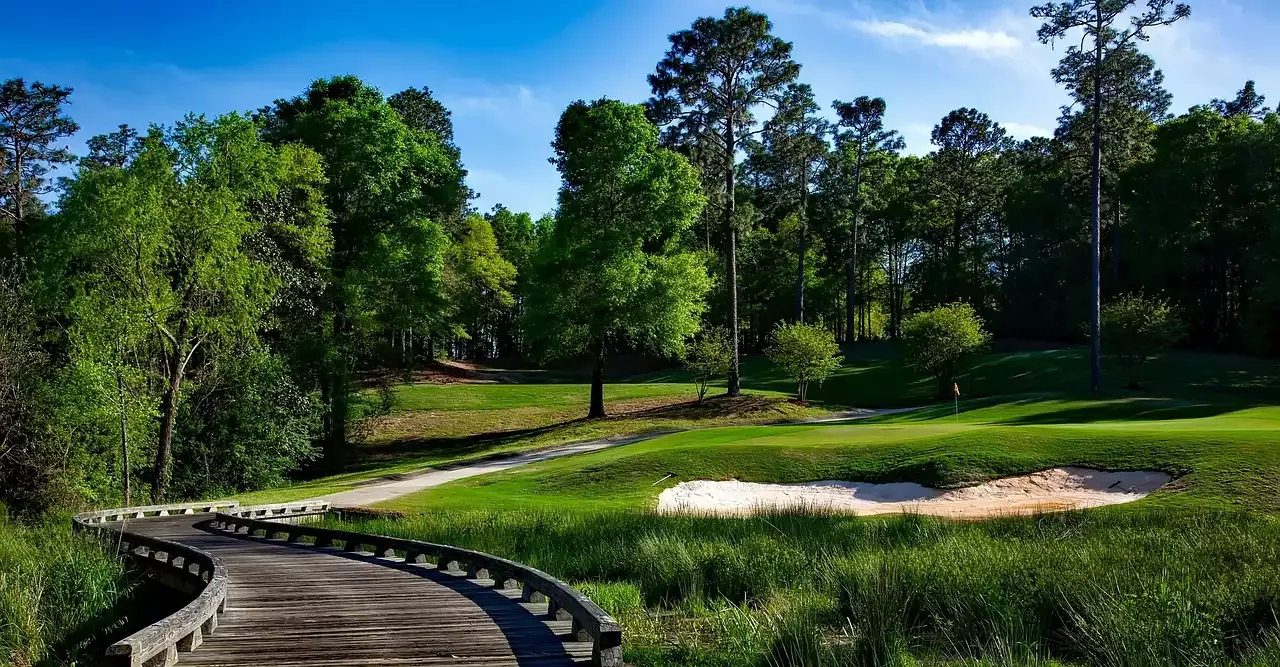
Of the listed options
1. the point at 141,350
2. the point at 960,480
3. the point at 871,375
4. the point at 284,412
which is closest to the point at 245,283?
the point at 141,350

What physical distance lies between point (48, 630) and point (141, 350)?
64.7 ft

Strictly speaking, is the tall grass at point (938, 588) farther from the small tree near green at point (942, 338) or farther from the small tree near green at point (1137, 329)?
the small tree near green at point (942, 338)

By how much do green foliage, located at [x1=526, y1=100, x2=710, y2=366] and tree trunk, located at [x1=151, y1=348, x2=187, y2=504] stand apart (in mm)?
14643

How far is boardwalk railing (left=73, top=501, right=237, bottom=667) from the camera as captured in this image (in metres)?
5.79

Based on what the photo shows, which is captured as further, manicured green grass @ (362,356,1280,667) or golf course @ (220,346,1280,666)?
golf course @ (220,346,1280,666)

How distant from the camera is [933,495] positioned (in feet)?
62.6

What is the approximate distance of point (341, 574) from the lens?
37.3 feet

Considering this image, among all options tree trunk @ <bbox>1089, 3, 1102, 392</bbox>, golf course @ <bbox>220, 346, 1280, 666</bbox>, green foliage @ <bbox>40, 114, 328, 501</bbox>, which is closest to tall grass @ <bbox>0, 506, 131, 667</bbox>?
golf course @ <bbox>220, 346, 1280, 666</bbox>

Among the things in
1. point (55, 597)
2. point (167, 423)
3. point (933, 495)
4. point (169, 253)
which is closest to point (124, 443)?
point (167, 423)

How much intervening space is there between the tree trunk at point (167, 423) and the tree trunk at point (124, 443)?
37.2 inches

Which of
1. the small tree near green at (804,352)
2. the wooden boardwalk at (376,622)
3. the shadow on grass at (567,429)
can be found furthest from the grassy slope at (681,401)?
the wooden boardwalk at (376,622)

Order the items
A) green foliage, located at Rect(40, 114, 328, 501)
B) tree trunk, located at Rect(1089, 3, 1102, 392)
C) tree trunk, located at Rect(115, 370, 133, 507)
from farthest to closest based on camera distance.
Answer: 1. tree trunk, located at Rect(1089, 3, 1102, 392)
2. green foliage, located at Rect(40, 114, 328, 501)
3. tree trunk, located at Rect(115, 370, 133, 507)

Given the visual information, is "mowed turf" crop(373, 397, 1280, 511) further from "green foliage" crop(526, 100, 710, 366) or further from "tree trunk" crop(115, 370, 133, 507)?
"tree trunk" crop(115, 370, 133, 507)

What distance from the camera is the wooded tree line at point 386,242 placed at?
2600 centimetres
